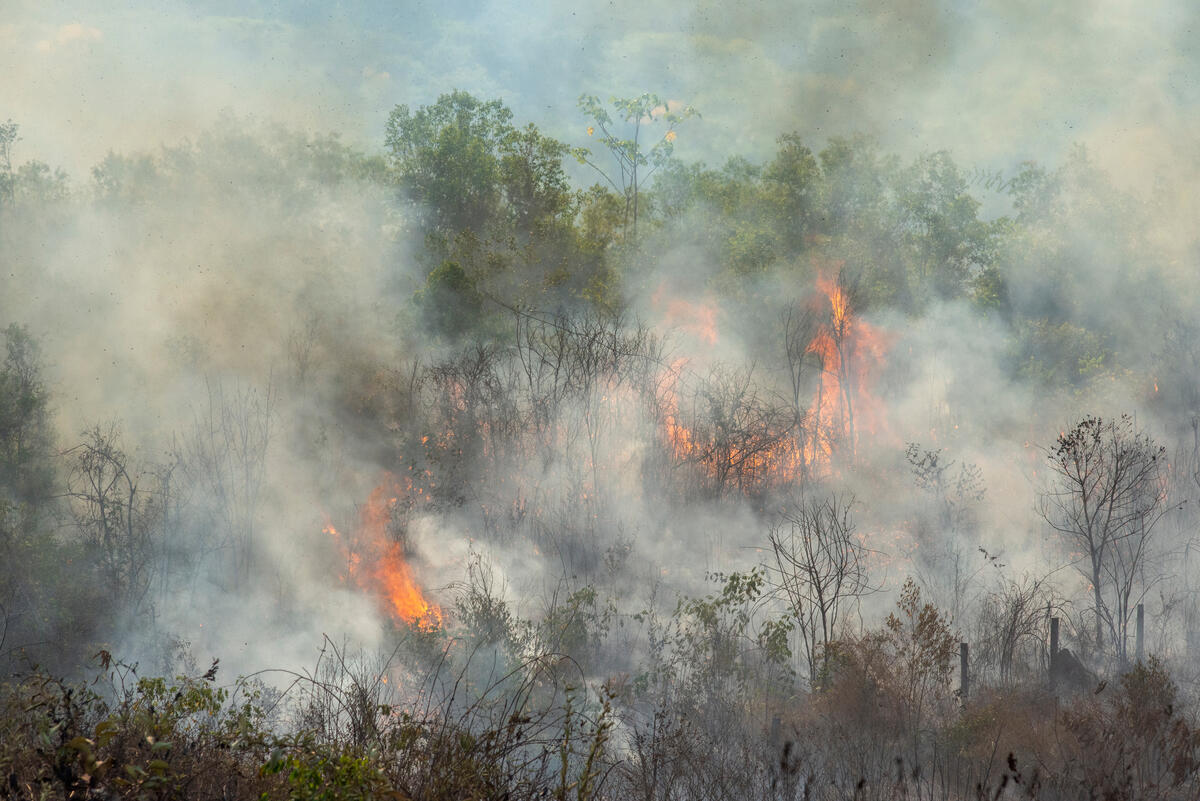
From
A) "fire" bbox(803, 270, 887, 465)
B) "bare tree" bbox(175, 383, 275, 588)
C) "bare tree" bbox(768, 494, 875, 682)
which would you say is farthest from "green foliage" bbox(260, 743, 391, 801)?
"fire" bbox(803, 270, 887, 465)

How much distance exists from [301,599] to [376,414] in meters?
7.66

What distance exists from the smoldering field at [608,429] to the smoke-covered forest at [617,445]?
0.39ft

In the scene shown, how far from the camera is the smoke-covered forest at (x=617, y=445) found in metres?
12.1

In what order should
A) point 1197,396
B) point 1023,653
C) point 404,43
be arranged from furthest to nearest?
point 404,43 < point 1197,396 < point 1023,653

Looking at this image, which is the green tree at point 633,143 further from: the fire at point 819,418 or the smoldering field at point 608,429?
the fire at point 819,418

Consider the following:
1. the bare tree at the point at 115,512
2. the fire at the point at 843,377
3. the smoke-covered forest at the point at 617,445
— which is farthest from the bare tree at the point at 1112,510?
the bare tree at the point at 115,512

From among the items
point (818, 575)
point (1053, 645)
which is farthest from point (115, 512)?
point (1053, 645)

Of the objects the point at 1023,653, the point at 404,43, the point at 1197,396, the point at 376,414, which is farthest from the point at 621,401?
the point at 404,43

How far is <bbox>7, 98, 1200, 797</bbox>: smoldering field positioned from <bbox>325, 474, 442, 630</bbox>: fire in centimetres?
10

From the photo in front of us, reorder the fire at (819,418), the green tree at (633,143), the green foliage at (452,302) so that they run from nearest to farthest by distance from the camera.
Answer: the fire at (819,418)
the green foliage at (452,302)
the green tree at (633,143)

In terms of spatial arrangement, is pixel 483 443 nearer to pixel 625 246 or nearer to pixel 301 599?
pixel 301 599

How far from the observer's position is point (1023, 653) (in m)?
14.9

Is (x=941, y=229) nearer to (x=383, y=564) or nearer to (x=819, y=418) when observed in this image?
(x=819, y=418)

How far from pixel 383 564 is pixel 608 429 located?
6.70 metres
